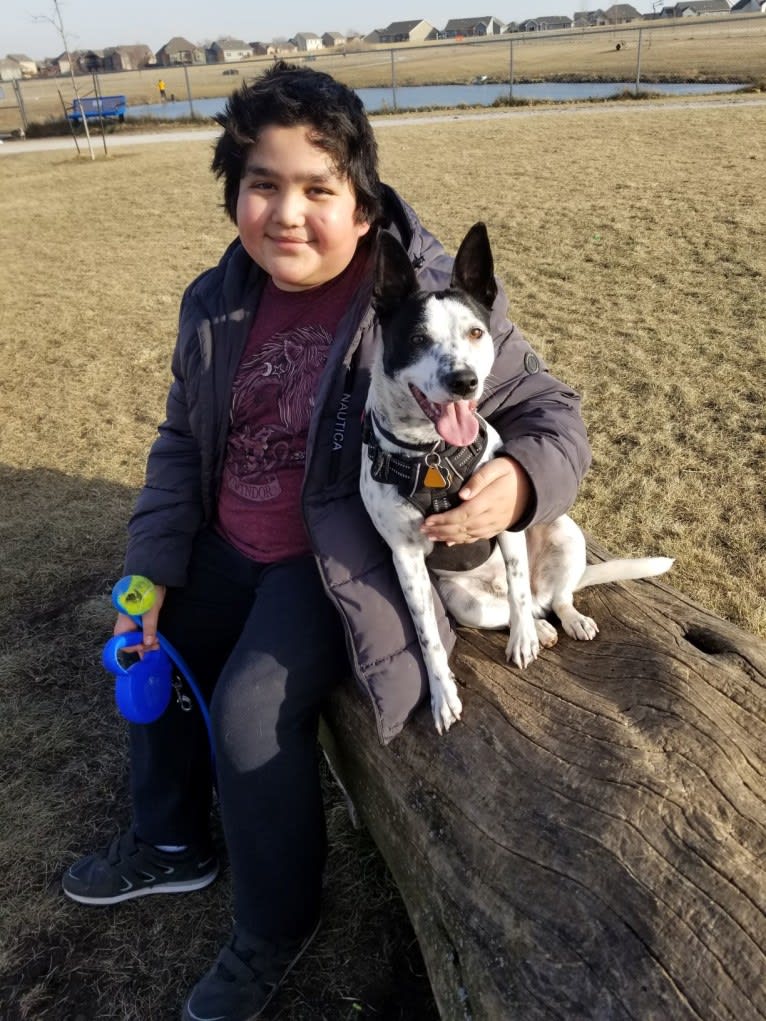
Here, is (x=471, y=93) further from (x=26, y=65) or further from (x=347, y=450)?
(x=26, y=65)

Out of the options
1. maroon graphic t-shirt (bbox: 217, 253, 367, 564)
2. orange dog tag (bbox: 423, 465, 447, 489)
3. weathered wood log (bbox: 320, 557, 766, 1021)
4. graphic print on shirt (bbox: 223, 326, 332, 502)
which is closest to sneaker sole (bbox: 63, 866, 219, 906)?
weathered wood log (bbox: 320, 557, 766, 1021)

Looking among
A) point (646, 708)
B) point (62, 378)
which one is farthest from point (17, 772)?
point (62, 378)

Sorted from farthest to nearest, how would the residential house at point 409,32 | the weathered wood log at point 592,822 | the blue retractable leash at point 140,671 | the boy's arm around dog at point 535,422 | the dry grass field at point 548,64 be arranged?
1. the residential house at point 409,32
2. the dry grass field at point 548,64
3. the blue retractable leash at point 140,671
4. the boy's arm around dog at point 535,422
5. the weathered wood log at point 592,822

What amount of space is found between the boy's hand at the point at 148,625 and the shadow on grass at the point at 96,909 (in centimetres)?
75

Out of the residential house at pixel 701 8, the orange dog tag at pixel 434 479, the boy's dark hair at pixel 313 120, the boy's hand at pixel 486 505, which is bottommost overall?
the boy's hand at pixel 486 505

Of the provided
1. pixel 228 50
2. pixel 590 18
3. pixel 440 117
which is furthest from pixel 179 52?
pixel 440 117

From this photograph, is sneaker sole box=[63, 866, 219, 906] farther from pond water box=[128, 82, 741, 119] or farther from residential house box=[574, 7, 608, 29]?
residential house box=[574, 7, 608, 29]

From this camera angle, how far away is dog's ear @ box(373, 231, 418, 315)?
197 cm

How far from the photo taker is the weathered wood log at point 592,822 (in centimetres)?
142

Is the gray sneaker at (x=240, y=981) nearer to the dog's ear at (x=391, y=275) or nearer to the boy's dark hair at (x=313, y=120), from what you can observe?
the dog's ear at (x=391, y=275)

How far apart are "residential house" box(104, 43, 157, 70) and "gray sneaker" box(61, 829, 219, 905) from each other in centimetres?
9902

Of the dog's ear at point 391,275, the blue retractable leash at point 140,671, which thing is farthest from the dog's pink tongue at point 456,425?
the blue retractable leash at point 140,671

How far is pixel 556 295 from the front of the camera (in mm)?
7055

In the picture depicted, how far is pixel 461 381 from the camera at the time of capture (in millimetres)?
1857
